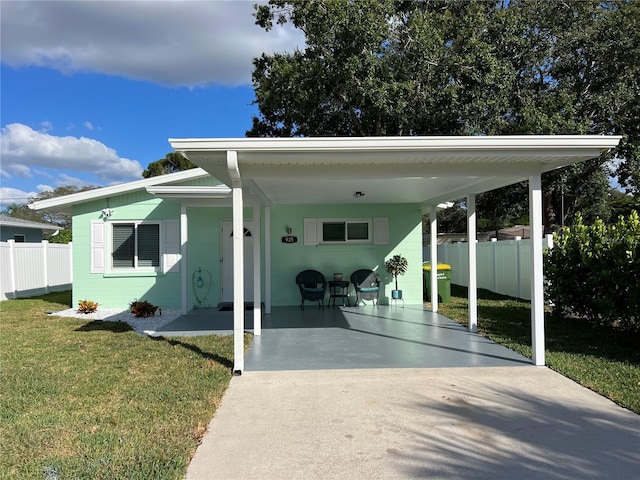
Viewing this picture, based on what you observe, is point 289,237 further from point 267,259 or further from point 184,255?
point 184,255

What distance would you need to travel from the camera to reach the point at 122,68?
38.6 feet

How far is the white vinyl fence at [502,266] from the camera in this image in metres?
10.9

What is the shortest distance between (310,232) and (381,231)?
167 cm

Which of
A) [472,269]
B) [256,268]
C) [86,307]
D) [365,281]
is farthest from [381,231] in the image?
[86,307]

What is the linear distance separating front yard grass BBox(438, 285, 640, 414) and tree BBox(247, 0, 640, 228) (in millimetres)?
5256

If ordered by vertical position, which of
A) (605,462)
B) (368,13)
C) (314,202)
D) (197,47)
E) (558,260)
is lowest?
(605,462)

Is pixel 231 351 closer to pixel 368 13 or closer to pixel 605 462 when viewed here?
pixel 605 462

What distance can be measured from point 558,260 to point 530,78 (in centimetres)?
701

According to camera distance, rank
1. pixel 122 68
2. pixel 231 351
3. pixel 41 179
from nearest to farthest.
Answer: pixel 231 351 → pixel 122 68 → pixel 41 179

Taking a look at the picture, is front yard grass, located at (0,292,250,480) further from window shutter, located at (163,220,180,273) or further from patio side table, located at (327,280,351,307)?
patio side table, located at (327,280,351,307)

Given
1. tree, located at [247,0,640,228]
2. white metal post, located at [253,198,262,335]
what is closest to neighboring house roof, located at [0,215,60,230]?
tree, located at [247,0,640,228]

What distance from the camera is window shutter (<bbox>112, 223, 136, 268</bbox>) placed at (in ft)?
33.1

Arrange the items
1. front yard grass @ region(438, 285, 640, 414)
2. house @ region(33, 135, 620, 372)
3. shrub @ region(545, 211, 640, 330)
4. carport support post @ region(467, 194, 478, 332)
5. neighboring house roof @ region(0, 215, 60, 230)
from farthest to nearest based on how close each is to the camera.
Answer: neighboring house roof @ region(0, 215, 60, 230) < house @ region(33, 135, 620, 372) < carport support post @ region(467, 194, 478, 332) < shrub @ region(545, 211, 640, 330) < front yard grass @ region(438, 285, 640, 414)

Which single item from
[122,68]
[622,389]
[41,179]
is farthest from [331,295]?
[41,179]
